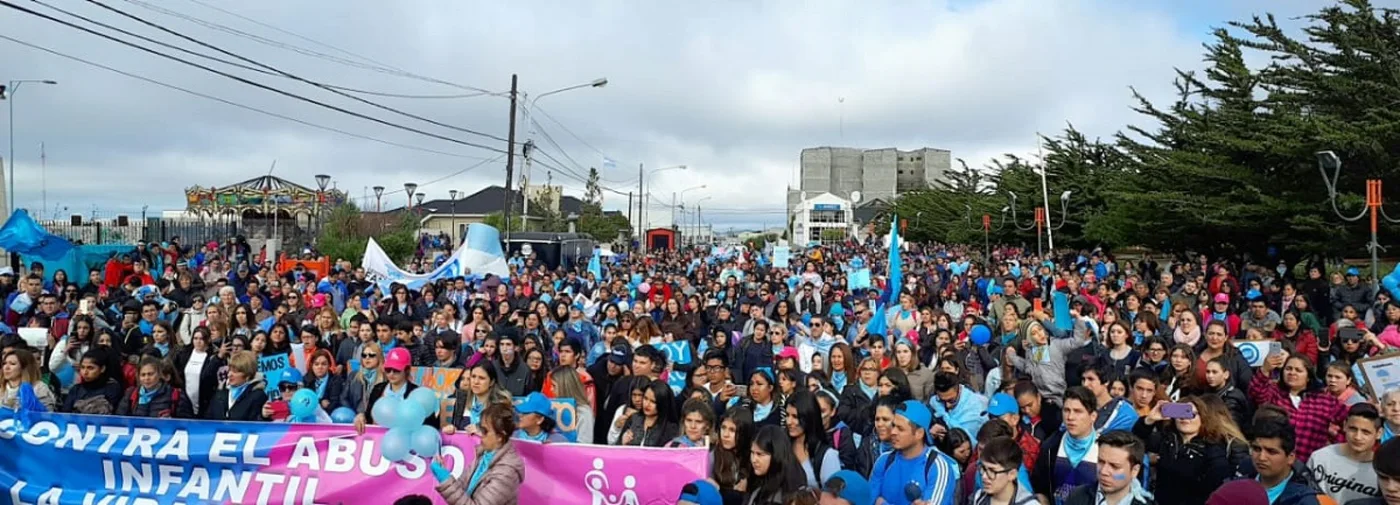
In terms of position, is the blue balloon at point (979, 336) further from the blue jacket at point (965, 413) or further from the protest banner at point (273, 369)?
the protest banner at point (273, 369)

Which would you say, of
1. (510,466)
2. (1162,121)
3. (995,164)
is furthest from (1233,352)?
(995,164)

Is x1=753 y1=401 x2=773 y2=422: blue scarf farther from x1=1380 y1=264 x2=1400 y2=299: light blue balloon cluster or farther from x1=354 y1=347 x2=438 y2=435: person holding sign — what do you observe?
x1=1380 y1=264 x2=1400 y2=299: light blue balloon cluster

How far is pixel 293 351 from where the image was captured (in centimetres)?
918

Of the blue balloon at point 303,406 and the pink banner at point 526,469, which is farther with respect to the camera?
the blue balloon at point 303,406

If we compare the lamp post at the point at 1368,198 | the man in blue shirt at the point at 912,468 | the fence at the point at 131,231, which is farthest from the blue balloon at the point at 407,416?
the fence at the point at 131,231

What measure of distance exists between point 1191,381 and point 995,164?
52.0 meters

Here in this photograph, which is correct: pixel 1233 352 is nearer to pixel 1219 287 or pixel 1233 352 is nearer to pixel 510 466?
pixel 510 466

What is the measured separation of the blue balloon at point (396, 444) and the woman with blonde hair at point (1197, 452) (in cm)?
384

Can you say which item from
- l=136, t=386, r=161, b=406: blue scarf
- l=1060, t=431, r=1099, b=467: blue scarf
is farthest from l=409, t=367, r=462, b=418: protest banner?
l=1060, t=431, r=1099, b=467: blue scarf

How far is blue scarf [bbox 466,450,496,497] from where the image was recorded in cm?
517

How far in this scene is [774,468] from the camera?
5.00 meters

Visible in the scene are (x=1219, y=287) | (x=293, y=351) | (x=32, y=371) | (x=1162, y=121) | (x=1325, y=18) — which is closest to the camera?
(x=32, y=371)

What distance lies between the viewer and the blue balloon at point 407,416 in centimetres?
552

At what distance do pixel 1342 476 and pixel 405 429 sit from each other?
4.55 meters
